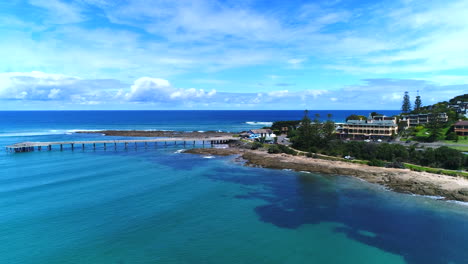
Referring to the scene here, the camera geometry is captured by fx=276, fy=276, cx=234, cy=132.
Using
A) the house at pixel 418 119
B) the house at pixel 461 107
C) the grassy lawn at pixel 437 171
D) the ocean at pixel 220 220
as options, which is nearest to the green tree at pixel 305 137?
the ocean at pixel 220 220

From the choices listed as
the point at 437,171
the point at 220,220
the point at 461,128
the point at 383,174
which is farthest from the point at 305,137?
the point at 220,220

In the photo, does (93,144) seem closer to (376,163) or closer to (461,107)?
(376,163)

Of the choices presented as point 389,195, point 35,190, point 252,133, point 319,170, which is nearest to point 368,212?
point 389,195

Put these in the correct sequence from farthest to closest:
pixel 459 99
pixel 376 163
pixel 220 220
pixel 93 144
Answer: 1. pixel 459 99
2. pixel 93 144
3. pixel 376 163
4. pixel 220 220

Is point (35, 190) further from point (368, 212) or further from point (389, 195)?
point (389, 195)

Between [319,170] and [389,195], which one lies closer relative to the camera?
[389,195]

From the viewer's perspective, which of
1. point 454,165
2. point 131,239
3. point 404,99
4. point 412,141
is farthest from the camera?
point 404,99

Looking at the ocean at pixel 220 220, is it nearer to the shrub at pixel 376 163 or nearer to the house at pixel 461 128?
the shrub at pixel 376 163
